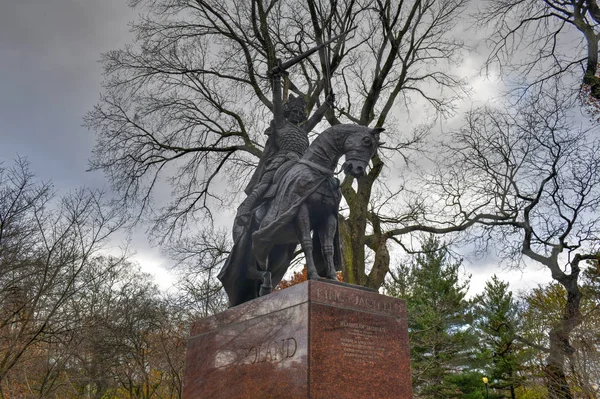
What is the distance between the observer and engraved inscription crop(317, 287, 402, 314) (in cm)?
538

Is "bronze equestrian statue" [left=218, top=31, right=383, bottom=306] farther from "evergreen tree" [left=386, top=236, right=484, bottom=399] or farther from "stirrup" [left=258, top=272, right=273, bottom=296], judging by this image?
"evergreen tree" [left=386, top=236, right=484, bottom=399]

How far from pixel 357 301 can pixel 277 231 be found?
64.0 inches

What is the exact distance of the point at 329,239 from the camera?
263 inches

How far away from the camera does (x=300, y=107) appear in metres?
8.17

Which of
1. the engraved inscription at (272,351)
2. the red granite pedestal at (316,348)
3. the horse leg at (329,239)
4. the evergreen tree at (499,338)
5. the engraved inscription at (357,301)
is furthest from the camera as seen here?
the evergreen tree at (499,338)

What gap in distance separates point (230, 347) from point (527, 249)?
1478 centimetres

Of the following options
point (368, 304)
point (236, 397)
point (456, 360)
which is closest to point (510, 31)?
point (368, 304)

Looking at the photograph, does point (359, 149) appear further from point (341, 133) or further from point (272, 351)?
point (272, 351)

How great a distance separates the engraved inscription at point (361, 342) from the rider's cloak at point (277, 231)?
4.67ft

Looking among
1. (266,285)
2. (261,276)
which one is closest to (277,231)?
(266,285)

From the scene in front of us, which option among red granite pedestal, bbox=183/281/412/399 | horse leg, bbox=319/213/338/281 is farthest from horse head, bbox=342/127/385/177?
red granite pedestal, bbox=183/281/412/399

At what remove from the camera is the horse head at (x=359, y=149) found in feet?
21.3

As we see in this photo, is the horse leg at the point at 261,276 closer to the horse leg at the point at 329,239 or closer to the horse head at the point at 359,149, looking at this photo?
the horse leg at the point at 329,239

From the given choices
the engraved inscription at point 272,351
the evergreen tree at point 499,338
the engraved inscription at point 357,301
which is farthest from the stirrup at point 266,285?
the evergreen tree at point 499,338
